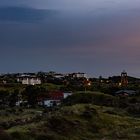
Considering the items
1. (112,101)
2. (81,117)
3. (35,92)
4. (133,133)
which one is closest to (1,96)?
(35,92)

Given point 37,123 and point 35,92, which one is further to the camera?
point 35,92

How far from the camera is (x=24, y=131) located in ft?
134

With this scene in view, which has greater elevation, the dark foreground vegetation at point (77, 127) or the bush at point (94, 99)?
the bush at point (94, 99)

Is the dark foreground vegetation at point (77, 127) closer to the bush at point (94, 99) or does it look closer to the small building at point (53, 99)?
the bush at point (94, 99)

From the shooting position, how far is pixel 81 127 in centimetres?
4712

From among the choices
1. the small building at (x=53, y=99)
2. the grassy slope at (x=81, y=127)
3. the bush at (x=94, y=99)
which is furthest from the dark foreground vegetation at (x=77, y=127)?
the small building at (x=53, y=99)

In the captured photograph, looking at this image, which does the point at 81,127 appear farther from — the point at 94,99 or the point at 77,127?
the point at 94,99

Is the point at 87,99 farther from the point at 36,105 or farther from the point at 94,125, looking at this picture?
the point at 94,125

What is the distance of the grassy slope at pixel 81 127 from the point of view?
40.9m

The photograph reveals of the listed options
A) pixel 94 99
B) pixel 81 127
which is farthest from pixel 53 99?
pixel 81 127

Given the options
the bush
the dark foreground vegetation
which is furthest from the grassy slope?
the bush

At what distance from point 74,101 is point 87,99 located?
8.32 ft

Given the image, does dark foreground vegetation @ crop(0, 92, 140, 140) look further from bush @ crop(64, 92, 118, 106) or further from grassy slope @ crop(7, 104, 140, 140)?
bush @ crop(64, 92, 118, 106)

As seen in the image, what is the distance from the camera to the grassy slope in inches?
1612
